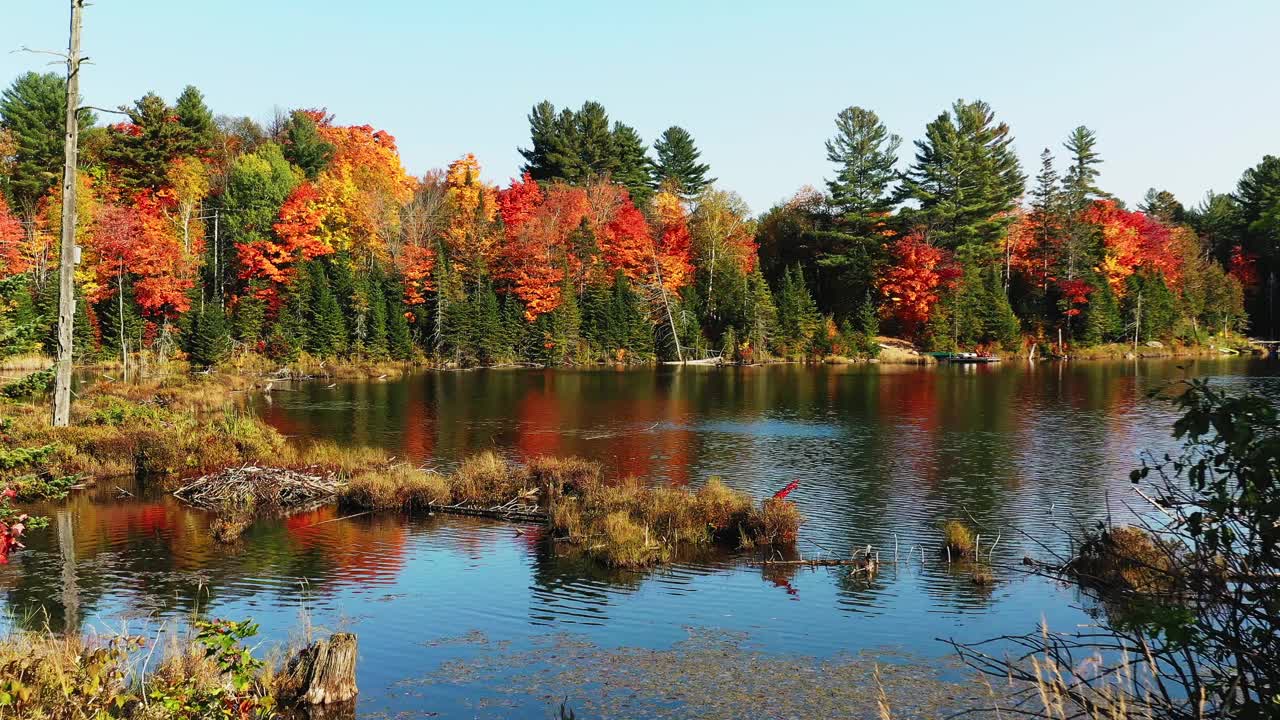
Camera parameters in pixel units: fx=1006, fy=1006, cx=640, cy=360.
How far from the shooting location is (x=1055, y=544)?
19750 millimetres

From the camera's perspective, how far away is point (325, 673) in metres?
11.1

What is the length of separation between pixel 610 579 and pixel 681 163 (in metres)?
93.9

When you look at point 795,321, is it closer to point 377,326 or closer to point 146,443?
point 377,326

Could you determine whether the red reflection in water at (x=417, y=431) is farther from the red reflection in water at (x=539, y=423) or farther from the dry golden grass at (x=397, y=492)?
the dry golden grass at (x=397, y=492)

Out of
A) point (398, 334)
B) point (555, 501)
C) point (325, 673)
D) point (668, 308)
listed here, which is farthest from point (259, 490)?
point (668, 308)

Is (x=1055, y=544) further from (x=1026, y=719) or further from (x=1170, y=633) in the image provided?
(x=1170, y=633)

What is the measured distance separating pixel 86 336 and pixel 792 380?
147 ft

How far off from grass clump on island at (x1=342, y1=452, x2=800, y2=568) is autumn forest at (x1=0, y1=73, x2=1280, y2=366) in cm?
4661

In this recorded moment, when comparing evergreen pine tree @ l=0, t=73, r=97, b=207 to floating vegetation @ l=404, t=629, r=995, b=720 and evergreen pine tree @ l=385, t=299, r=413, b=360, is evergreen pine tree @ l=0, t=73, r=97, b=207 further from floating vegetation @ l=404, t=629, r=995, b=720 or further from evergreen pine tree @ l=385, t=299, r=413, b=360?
floating vegetation @ l=404, t=629, r=995, b=720

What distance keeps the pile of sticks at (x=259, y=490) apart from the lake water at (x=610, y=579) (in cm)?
65

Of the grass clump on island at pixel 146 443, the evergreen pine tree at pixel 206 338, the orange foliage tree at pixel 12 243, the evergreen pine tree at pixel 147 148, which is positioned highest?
the evergreen pine tree at pixel 147 148

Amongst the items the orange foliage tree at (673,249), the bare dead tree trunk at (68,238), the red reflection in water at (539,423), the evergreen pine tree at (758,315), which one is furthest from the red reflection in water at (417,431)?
the evergreen pine tree at (758,315)

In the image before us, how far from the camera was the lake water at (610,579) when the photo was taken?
41.4 feet

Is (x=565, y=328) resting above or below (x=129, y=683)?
above
